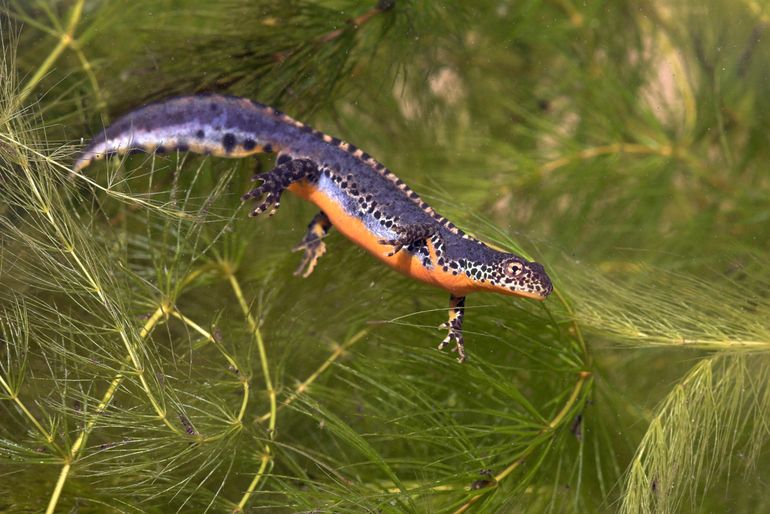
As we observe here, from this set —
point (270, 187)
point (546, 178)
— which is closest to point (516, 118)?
point (546, 178)

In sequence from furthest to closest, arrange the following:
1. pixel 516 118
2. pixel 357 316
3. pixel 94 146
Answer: pixel 516 118 → pixel 357 316 → pixel 94 146

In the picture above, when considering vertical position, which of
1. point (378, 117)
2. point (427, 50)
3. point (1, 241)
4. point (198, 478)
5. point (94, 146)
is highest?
point (427, 50)

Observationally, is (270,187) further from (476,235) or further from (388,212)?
(476,235)

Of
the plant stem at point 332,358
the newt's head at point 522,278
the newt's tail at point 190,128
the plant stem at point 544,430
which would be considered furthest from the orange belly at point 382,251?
the plant stem at point 544,430

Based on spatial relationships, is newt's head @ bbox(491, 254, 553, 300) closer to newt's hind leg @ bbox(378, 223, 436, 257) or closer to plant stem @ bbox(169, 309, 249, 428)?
newt's hind leg @ bbox(378, 223, 436, 257)

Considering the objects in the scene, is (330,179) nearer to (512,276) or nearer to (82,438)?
(512,276)
